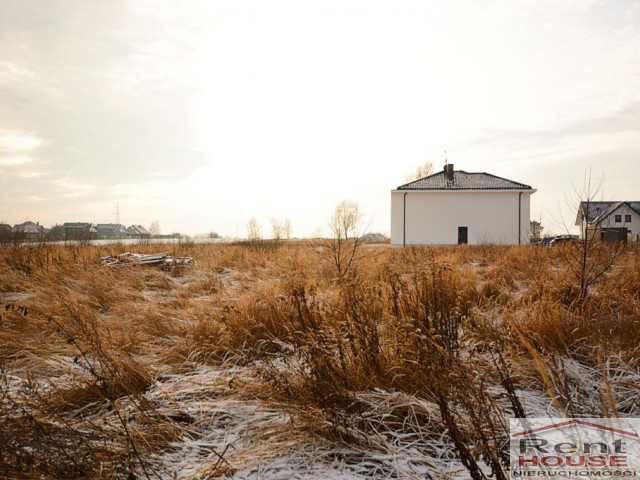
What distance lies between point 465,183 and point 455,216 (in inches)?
82.1

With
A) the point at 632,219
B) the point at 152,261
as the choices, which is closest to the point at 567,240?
the point at 152,261

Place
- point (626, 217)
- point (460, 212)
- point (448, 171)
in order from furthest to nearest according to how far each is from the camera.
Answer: point (626, 217)
point (448, 171)
point (460, 212)

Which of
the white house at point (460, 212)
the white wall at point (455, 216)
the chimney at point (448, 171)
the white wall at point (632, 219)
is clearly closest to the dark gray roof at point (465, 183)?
the white house at point (460, 212)

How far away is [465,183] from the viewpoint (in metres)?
23.7

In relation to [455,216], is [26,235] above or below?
below

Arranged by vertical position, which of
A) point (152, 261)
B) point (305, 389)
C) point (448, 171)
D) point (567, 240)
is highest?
point (448, 171)

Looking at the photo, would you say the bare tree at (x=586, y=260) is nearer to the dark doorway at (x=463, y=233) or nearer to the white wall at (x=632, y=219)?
the dark doorway at (x=463, y=233)

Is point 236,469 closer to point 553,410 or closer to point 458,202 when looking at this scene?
point 553,410

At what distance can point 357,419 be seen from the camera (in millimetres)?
2289

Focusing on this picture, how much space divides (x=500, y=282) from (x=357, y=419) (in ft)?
16.0

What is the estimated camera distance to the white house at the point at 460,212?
2286 centimetres

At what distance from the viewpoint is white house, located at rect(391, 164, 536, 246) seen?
22859 mm

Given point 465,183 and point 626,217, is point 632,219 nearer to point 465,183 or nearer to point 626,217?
point 626,217

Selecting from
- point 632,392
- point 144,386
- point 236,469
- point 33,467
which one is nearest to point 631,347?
point 632,392
